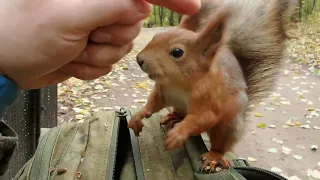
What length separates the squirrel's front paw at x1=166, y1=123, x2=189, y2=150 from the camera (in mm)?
787

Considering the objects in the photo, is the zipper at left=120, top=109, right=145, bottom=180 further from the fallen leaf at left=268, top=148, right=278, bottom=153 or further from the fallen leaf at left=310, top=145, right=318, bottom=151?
the fallen leaf at left=310, top=145, right=318, bottom=151

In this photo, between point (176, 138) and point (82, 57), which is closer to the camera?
point (82, 57)

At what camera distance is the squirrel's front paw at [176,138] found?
0.79 meters

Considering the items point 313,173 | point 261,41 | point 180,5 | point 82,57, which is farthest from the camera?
point 313,173

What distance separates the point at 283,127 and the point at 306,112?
13cm

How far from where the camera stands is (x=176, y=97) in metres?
0.85

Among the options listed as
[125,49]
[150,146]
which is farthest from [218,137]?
[125,49]

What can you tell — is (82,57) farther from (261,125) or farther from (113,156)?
(261,125)

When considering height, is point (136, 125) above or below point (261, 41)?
below

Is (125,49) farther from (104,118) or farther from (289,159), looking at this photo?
(289,159)

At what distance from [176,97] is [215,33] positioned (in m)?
0.17

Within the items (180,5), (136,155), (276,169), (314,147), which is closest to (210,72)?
(136,155)

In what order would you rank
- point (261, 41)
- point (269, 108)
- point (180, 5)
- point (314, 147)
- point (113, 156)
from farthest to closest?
point (269, 108), point (314, 147), point (261, 41), point (113, 156), point (180, 5)

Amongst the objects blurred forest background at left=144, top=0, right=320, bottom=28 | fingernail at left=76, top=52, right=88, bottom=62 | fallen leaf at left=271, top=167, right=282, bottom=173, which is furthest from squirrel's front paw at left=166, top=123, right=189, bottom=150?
fallen leaf at left=271, top=167, right=282, bottom=173
